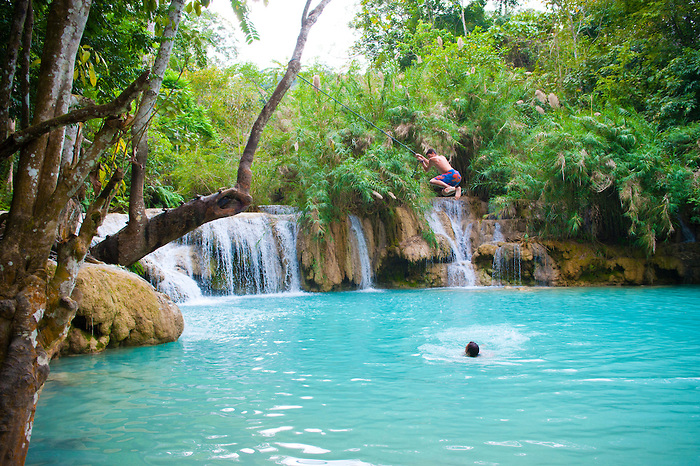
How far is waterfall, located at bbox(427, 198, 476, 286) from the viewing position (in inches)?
634

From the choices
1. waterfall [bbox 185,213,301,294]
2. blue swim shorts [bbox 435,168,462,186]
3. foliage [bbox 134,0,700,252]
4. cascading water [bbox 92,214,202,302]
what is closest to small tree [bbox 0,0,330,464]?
blue swim shorts [bbox 435,168,462,186]

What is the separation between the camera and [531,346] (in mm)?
6777

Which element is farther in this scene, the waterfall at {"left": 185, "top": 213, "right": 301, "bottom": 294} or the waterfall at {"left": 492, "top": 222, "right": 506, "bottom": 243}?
the waterfall at {"left": 492, "top": 222, "right": 506, "bottom": 243}

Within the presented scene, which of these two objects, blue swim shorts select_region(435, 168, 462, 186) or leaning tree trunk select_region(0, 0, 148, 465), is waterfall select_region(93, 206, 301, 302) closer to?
blue swim shorts select_region(435, 168, 462, 186)

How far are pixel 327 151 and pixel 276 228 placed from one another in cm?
320

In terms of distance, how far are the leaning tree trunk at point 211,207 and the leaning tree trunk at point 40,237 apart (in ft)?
6.60

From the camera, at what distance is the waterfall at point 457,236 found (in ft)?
52.9

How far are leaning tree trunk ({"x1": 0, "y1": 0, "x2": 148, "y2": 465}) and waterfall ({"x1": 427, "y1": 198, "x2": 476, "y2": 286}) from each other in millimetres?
13922

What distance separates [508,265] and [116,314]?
12002mm

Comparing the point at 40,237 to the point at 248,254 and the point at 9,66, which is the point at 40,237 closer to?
the point at 9,66

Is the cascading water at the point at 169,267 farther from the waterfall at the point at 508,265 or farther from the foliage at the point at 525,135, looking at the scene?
the waterfall at the point at 508,265

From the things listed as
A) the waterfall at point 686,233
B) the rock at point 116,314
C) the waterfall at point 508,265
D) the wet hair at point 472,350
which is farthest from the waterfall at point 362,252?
the wet hair at point 472,350

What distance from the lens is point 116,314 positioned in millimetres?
6996

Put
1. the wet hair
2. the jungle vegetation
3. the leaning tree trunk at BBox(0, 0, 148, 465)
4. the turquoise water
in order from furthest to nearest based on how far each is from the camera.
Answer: the jungle vegetation → the wet hair → the turquoise water → the leaning tree trunk at BBox(0, 0, 148, 465)
